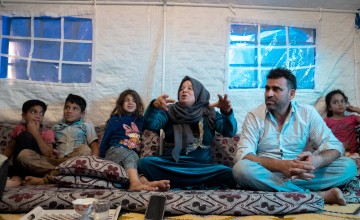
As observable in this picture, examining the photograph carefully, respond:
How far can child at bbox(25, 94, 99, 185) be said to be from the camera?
8.73 feet

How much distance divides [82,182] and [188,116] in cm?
92

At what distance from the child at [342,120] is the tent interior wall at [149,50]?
19cm

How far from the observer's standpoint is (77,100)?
2.89 m

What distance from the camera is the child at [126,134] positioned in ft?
8.02

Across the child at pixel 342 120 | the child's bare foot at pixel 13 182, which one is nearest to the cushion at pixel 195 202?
the child's bare foot at pixel 13 182

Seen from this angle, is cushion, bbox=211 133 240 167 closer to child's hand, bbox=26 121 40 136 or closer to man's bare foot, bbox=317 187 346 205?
man's bare foot, bbox=317 187 346 205

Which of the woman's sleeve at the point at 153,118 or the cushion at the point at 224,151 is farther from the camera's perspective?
the cushion at the point at 224,151

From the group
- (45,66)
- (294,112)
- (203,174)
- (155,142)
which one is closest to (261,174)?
(203,174)

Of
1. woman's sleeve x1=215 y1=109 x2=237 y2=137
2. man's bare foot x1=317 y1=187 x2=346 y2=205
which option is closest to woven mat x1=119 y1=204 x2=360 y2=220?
man's bare foot x1=317 y1=187 x2=346 y2=205

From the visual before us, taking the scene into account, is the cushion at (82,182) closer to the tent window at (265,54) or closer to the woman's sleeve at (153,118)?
the woman's sleeve at (153,118)

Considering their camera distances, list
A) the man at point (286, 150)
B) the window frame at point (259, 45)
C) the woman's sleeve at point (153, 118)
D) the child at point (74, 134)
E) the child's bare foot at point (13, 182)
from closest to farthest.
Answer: the man at point (286, 150)
the child's bare foot at point (13, 182)
the woman's sleeve at point (153, 118)
the child at point (74, 134)
the window frame at point (259, 45)

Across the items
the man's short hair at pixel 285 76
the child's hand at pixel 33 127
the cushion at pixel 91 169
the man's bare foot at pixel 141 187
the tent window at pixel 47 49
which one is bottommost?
the man's bare foot at pixel 141 187

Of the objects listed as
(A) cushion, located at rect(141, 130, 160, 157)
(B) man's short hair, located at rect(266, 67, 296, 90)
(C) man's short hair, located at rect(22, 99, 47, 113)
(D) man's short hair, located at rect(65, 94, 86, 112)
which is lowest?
(A) cushion, located at rect(141, 130, 160, 157)

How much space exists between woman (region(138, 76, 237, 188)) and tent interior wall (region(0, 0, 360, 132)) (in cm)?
56
